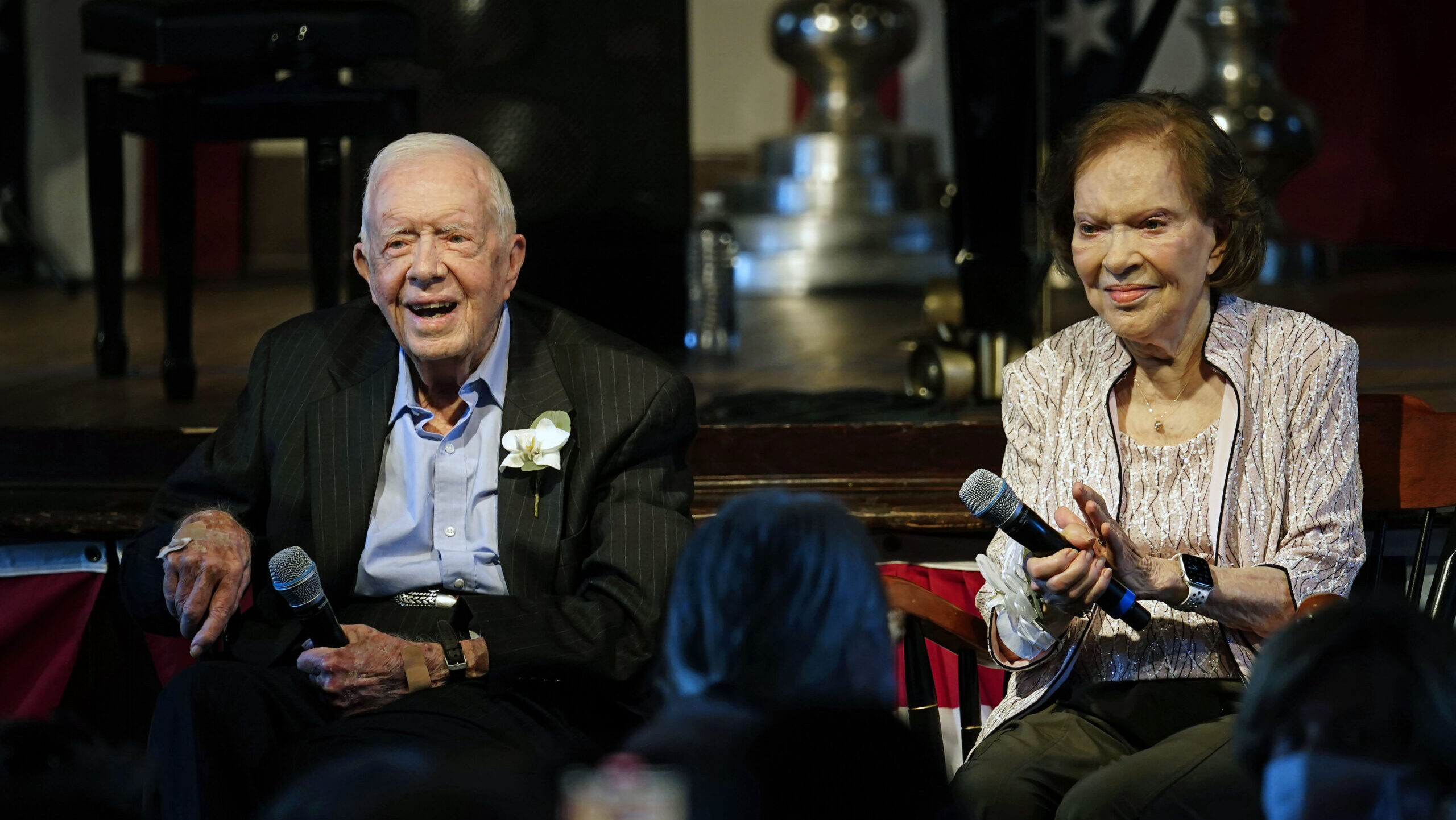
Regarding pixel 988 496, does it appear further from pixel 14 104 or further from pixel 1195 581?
pixel 14 104

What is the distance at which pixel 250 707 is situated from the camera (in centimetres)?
209

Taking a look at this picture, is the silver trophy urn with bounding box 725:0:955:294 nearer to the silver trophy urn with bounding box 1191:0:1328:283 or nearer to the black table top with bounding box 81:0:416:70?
the silver trophy urn with bounding box 1191:0:1328:283

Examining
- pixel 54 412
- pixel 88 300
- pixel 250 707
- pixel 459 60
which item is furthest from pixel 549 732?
pixel 88 300

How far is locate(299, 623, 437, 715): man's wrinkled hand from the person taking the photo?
2102mm

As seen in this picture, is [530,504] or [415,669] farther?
[530,504]

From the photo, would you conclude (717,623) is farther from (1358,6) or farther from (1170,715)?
(1358,6)

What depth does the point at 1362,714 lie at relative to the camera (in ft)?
4.42

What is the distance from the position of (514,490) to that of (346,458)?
0.83 ft

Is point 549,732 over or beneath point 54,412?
beneath

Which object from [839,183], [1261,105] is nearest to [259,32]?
[839,183]

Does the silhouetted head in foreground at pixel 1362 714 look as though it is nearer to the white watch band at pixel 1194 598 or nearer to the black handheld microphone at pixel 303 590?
the white watch band at pixel 1194 598

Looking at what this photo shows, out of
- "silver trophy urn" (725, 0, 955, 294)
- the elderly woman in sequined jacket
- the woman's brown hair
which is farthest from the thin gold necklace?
"silver trophy urn" (725, 0, 955, 294)

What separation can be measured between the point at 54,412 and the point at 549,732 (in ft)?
6.07

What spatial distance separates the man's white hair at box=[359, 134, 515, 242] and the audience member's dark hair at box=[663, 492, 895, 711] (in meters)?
1.07
